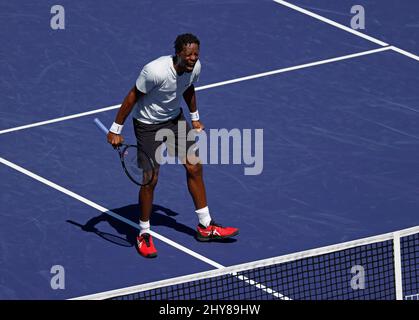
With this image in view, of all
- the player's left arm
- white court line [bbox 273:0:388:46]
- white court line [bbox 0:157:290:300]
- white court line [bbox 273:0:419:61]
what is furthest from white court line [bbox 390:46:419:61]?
white court line [bbox 0:157:290:300]

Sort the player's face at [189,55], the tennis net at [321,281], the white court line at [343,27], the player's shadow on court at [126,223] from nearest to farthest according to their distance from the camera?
the tennis net at [321,281], the player's face at [189,55], the player's shadow on court at [126,223], the white court line at [343,27]

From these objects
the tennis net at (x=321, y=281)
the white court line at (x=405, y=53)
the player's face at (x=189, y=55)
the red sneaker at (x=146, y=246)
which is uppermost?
the white court line at (x=405, y=53)

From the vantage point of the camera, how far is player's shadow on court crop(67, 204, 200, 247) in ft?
49.9

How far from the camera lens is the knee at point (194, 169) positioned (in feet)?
48.4

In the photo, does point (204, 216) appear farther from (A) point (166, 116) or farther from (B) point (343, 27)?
(B) point (343, 27)

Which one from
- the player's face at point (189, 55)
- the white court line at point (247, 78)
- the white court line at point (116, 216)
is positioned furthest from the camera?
the white court line at point (247, 78)

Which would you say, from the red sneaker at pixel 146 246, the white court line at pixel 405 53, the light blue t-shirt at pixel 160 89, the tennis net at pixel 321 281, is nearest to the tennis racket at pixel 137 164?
the light blue t-shirt at pixel 160 89

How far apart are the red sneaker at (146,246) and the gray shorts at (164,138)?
2.58ft

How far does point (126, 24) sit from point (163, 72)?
5.52 metres

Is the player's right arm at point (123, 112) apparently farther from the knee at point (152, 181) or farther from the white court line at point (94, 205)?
the white court line at point (94, 205)

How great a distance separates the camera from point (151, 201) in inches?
581

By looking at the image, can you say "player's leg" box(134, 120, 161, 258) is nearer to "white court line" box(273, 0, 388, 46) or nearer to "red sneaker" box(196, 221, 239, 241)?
"red sneaker" box(196, 221, 239, 241)

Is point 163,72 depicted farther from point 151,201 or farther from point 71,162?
point 71,162
